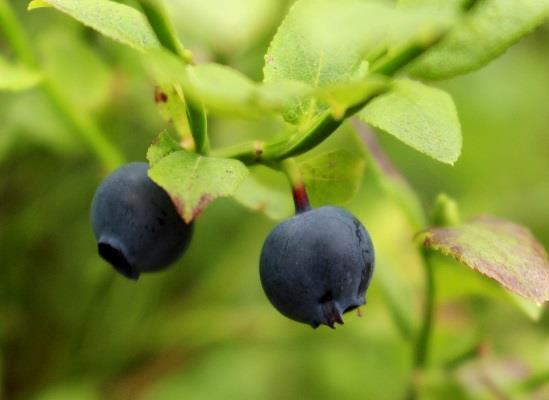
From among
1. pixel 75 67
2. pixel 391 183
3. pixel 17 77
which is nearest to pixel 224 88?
pixel 17 77

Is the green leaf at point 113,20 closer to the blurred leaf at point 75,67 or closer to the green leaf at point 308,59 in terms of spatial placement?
the green leaf at point 308,59

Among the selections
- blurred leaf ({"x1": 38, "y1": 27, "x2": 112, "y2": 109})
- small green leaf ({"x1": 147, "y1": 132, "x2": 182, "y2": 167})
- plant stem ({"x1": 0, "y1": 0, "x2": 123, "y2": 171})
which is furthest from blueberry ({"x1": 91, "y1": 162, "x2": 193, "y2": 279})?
blurred leaf ({"x1": 38, "y1": 27, "x2": 112, "y2": 109})

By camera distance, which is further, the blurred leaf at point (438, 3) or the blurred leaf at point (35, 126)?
the blurred leaf at point (35, 126)

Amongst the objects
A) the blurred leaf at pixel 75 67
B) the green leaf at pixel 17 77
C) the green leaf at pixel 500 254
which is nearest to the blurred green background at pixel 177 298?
the blurred leaf at pixel 75 67

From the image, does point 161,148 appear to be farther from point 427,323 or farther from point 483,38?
point 427,323

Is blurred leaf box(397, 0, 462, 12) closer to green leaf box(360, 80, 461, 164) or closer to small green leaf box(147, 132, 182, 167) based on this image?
green leaf box(360, 80, 461, 164)
